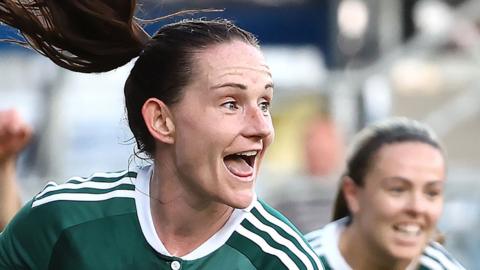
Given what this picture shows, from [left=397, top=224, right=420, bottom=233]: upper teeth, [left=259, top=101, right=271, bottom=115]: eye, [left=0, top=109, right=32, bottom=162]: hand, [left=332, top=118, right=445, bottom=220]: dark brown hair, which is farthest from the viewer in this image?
[left=332, top=118, right=445, bottom=220]: dark brown hair

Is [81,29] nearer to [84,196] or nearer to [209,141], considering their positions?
[84,196]

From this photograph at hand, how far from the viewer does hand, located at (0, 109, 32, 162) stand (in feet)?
17.6

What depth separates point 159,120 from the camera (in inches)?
181

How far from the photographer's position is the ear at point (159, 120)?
456cm

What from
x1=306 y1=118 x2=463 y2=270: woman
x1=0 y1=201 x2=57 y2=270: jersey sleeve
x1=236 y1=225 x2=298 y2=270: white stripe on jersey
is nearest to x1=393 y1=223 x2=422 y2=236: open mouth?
x1=306 y1=118 x2=463 y2=270: woman

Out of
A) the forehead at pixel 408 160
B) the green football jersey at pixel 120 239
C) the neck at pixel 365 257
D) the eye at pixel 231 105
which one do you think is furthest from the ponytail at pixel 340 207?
the eye at pixel 231 105

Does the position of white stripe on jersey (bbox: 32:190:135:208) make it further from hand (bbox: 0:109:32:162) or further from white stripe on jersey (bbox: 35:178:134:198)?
hand (bbox: 0:109:32:162)

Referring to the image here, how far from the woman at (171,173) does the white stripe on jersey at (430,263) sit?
1.36m

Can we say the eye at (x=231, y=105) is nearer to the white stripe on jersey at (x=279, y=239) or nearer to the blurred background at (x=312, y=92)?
the white stripe on jersey at (x=279, y=239)

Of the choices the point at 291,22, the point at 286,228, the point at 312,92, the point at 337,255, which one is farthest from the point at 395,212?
the point at 291,22

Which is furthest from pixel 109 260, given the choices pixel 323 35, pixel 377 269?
pixel 323 35

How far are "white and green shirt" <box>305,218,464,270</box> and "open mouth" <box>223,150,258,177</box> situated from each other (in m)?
1.38

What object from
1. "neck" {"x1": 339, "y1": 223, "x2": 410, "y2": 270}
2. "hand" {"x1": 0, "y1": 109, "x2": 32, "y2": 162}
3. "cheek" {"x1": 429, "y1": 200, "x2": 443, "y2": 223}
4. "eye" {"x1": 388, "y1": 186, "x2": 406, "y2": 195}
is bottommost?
"neck" {"x1": 339, "y1": 223, "x2": 410, "y2": 270}

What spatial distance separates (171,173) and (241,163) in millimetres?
305
